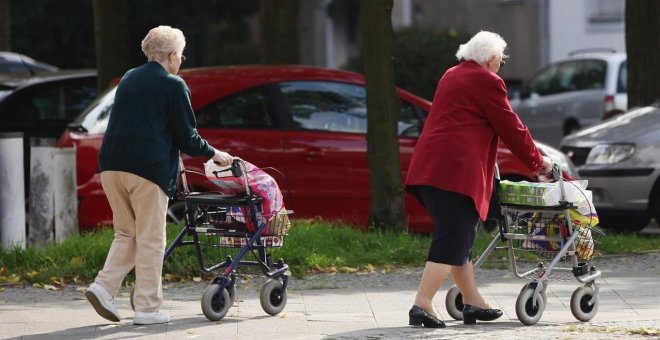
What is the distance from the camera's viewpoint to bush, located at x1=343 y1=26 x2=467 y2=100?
29484 millimetres

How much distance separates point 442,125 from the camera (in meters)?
8.30

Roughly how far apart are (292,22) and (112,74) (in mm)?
2640

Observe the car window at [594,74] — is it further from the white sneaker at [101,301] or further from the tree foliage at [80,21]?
the white sneaker at [101,301]

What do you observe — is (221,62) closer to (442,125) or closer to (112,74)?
(112,74)

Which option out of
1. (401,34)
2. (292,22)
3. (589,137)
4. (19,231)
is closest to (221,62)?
(401,34)

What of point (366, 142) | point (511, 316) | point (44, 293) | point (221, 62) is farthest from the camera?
point (221, 62)

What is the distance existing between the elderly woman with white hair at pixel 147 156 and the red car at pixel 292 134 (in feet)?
11.7

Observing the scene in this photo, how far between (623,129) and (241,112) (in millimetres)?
3820

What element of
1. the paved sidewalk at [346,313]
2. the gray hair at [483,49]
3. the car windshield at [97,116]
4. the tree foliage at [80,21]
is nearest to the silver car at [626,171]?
the paved sidewalk at [346,313]

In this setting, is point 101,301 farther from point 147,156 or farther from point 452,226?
point 452,226

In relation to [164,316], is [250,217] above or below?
above

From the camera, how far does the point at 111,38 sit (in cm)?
1503

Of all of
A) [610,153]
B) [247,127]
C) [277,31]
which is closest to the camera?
[247,127]

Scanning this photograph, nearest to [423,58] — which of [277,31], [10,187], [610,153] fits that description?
[277,31]
